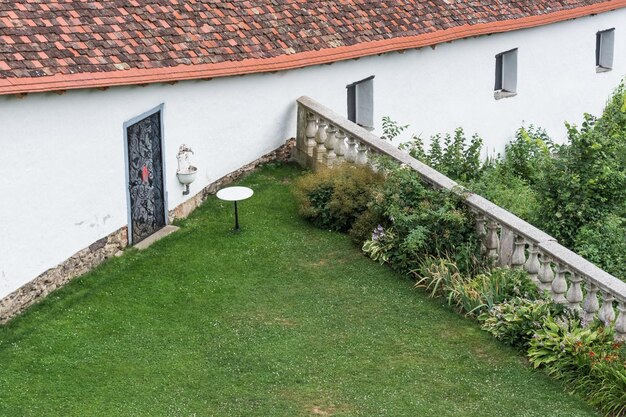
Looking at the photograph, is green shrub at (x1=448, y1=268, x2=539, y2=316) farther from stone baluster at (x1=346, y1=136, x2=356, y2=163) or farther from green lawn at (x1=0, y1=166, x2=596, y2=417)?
stone baluster at (x1=346, y1=136, x2=356, y2=163)

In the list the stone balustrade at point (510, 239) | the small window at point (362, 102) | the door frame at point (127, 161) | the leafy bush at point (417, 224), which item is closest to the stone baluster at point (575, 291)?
the stone balustrade at point (510, 239)

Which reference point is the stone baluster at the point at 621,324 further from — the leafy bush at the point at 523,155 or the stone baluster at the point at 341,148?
the leafy bush at the point at 523,155

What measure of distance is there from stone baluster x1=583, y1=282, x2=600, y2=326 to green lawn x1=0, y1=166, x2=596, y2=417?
0.97m

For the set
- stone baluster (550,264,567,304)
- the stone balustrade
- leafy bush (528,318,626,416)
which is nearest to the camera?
leafy bush (528,318,626,416)

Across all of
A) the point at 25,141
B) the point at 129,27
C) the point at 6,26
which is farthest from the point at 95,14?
the point at 25,141

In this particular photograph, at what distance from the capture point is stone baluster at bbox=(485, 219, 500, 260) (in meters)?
16.0

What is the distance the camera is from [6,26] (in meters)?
15.7

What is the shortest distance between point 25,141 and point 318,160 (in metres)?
5.84

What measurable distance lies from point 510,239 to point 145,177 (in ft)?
17.4

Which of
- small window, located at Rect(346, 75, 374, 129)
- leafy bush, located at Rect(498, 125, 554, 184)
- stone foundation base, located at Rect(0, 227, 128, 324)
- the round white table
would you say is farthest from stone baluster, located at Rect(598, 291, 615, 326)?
leafy bush, located at Rect(498, 125, 554, 184)

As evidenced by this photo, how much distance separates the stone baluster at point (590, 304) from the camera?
1430cm

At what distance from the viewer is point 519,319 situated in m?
14.7

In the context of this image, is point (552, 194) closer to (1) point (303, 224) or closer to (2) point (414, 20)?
(1) point (303, 224)

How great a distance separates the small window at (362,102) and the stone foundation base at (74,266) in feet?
11.5
